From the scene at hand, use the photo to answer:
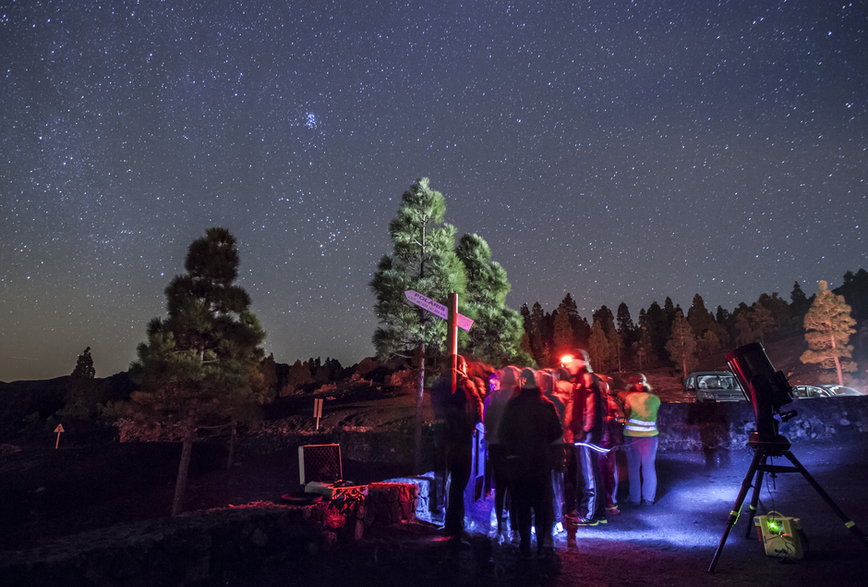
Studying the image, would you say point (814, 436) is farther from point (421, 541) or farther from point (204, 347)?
point (204, 347)

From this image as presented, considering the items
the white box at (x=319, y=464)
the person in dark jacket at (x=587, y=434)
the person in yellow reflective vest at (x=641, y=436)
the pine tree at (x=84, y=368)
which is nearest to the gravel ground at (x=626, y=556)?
the person in dark jacket at (x=587, y=434)

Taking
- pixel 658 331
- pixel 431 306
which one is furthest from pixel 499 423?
pixel 658 331

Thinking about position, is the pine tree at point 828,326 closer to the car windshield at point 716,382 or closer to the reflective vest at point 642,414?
the car windshield at point 716,382

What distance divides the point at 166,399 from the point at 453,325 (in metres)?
12.8

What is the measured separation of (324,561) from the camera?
5.29 m

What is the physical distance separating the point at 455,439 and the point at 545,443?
119 centimetres

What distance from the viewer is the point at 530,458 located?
5.46m

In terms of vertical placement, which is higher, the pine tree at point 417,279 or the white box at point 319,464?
the pine tree at point 417,279

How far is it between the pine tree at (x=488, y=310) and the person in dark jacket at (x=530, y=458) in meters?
13.1

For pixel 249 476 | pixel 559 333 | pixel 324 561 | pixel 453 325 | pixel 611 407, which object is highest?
pixel 559 333

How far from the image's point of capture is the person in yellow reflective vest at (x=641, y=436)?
8023 mm

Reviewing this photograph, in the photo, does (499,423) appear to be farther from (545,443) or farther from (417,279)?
(417,279)

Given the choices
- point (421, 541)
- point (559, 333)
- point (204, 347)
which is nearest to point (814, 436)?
point (421, 541)

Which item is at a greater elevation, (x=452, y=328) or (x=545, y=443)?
(x=452, y=328)
